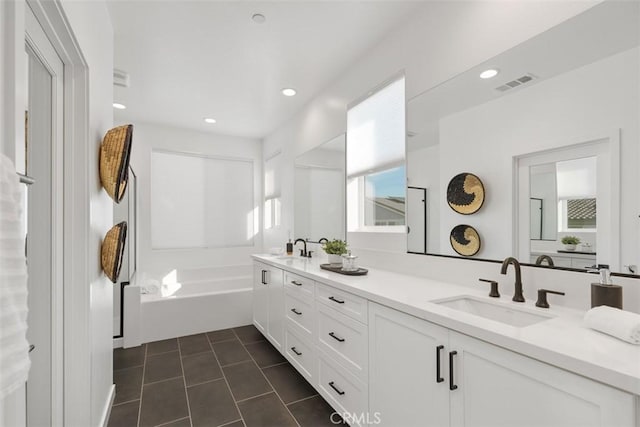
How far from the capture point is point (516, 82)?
57.1 inches

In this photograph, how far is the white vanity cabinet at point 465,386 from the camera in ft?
2.56

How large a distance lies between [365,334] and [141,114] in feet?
12.7

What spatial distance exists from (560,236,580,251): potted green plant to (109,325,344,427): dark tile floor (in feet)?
5.32

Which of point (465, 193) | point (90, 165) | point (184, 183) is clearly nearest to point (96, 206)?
point (90, 165)

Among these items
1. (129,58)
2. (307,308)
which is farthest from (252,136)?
(307,308)

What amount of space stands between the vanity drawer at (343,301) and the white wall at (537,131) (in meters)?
0.63

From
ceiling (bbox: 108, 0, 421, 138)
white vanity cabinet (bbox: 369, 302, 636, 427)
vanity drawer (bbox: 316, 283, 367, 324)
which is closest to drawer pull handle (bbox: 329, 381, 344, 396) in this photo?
white vanity cabinet (bbox: 369, 302, 636, 427)

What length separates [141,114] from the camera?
3.81 m

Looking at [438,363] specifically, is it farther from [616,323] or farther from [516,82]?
[516,82]

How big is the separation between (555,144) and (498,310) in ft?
2.53

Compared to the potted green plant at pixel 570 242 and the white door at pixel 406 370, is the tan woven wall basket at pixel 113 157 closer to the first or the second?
the white door at pixel 406 370

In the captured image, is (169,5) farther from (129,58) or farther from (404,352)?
(404,352)

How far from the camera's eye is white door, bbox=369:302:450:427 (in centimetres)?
116

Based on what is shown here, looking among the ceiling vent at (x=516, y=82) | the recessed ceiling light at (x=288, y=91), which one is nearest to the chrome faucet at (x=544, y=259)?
the ceiling vent at (x=516, y=82)
